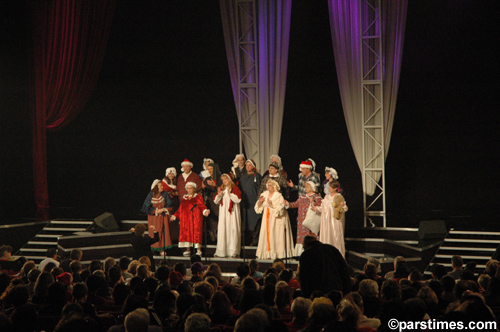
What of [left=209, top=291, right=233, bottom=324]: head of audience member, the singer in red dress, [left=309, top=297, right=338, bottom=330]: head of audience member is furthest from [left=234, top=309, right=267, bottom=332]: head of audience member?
the singer in red dress

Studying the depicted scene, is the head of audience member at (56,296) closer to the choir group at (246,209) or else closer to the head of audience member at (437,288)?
the head of audience member at (437,288)

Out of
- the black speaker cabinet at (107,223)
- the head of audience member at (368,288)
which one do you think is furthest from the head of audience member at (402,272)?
the black speaker cabinet at (107,223)

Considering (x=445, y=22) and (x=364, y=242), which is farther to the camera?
(x=445, y=22)

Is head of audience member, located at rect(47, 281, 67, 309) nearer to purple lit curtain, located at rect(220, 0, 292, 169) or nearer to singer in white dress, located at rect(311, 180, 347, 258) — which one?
singer in white dress, located at rect(311, 180, 347, 258)

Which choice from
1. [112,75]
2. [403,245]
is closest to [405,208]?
[403,245]

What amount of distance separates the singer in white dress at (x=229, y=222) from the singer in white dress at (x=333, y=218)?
1.31 meters

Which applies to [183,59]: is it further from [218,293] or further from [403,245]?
[218,293]

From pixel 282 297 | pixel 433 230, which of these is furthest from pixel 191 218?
pixel 282 297

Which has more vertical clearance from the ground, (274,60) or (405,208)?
(274,60)

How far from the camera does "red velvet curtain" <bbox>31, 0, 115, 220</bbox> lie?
39.9 feet

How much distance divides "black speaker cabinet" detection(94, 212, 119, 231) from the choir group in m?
0.93

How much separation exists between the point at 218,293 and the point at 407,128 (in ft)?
25.8

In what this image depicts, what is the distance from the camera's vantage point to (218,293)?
4.12 m

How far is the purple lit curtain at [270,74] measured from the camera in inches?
420
